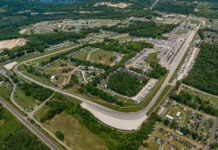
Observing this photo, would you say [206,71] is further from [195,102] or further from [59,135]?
[59,135]

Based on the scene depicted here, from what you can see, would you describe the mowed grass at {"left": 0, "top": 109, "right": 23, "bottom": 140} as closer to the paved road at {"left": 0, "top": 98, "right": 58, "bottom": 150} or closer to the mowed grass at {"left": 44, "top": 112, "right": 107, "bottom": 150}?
the paved road at {"left": 0, "top": 98, "right": 58, "bottom": 150}

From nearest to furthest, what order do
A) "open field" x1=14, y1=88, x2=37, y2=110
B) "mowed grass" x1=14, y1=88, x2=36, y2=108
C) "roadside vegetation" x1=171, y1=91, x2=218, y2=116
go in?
"roadside vegetation" x1=171, y1=91, x2=218, y2=116
"open field" x1=14, y1=88, x2=37, y2=110
"mowed grass" x1=14, y1=88, x2=36, y2=108

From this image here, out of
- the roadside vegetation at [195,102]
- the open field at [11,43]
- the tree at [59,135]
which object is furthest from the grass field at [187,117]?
the open field at [11,43]

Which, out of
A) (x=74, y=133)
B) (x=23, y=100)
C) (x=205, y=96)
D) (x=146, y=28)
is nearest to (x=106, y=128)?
(x=74, y=133)

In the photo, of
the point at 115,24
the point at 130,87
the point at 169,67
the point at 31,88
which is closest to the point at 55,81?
the point at 31,88

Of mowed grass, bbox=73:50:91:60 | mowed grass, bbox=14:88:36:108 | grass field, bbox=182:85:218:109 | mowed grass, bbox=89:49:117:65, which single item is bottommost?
mowed grass, bbox=14:88:36:108

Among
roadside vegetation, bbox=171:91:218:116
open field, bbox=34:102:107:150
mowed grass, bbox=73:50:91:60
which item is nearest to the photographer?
open field, bbox=34:102:107:150

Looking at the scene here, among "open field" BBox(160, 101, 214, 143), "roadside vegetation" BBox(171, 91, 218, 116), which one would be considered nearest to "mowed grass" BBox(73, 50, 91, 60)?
"roadside vegetation" BBox(171, 91, 218, 116)

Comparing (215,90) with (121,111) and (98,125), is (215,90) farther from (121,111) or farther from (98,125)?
(98,125)
